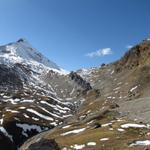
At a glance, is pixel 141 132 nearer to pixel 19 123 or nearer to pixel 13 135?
pixel 13 135

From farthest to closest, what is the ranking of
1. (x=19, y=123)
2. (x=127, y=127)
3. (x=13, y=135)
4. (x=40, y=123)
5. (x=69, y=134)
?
(x=40, y=123) → (x=19, y=123) → (x=13, y=135) → (x=69, y=134) → (x=127, y=127)

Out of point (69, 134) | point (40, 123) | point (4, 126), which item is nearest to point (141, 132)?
point (69, 134)

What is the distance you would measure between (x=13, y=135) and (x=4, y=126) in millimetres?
11434

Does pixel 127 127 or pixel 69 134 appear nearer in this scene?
pixel 127 127

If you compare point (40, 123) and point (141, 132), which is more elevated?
point (40, 123)

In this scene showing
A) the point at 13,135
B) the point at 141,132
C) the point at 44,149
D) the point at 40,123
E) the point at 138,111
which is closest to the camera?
the point at 44,149

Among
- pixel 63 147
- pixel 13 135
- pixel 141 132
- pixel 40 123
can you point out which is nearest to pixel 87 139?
pixel 63 147

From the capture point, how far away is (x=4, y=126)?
573 feet

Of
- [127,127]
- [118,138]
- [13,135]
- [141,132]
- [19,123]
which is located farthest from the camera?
[19,123]

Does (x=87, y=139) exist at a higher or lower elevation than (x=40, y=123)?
lower

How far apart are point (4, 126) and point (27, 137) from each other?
14606 mm

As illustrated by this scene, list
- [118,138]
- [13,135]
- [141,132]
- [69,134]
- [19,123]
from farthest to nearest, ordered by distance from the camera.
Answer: [19,123] < [13,135] < [69,134] < [141,132] < [118,138]

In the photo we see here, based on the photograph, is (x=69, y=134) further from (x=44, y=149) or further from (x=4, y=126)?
(x=4, y=126)

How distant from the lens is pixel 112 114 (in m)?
158
